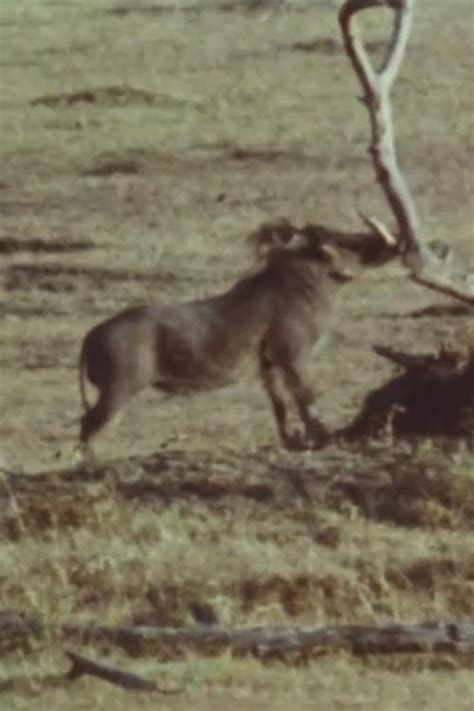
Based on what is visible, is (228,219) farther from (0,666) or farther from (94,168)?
(0,666)

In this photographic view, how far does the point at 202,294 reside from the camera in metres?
12.4

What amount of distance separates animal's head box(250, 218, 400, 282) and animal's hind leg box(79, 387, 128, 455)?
0.80 m

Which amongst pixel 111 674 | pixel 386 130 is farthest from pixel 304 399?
pixel 111 674

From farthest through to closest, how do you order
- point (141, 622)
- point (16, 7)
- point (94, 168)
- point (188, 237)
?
point (16, 7) < point (94, 168) < point (188, 237) < point (141, 622)

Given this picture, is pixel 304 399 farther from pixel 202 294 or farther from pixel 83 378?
pixel 202 294

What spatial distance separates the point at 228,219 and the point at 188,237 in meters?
0.40

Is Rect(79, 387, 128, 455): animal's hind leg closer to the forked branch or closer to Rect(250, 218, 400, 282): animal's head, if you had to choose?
Rect(250, 218, 400, 282): animal's head

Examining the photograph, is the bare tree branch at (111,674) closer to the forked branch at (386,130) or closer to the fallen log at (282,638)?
the fallen log at (282,638)

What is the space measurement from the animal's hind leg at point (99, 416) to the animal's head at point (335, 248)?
802 mm

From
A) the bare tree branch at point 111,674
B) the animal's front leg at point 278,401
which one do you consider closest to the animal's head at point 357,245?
the animal's front leg at point 278,401

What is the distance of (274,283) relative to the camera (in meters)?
10.2

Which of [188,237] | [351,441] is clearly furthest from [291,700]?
[188,237]

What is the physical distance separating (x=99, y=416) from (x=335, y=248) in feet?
3.39

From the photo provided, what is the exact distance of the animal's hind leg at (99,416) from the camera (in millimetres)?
9852
